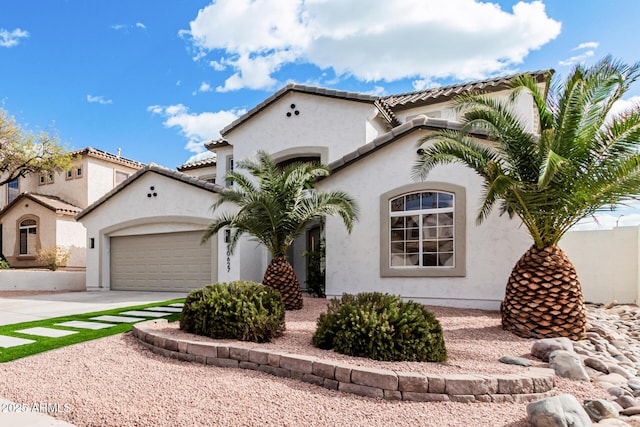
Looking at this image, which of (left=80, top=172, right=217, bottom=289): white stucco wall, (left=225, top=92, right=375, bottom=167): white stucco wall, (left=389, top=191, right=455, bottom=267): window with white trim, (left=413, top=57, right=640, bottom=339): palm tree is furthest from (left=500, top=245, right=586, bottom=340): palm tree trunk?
(left=80, top=172, right=217, bottom=289): white stucco wall

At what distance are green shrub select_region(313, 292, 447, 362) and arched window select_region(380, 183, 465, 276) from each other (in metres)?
5.27

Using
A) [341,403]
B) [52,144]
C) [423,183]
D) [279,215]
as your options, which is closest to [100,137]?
[52,144]

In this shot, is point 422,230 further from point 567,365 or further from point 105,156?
point 105,156

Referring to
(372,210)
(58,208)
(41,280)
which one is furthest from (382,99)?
(58,208)

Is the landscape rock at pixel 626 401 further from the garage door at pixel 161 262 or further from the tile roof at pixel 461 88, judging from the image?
the tile roof at pixel 461 88

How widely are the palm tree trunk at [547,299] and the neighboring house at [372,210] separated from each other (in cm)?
274

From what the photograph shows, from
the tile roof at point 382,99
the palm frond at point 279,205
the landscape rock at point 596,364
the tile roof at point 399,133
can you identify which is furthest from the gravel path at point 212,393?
the tile roof at point 382,99

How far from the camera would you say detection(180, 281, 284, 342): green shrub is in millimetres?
6422

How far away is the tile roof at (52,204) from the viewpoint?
77.2ft

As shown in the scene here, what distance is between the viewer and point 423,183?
1117 cm

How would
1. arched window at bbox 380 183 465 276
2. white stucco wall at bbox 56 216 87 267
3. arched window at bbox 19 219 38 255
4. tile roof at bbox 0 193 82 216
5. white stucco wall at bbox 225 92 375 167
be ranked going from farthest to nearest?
arched window at bbox 19 219 38 255 → white stucco wall at bbox 56 216 87 267 → tile roof at bbox 0 193 82 216 → white stucco wall at bbox 225 92 375 167 → arched window at bbox 380 183 465 276

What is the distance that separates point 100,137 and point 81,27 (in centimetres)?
1451

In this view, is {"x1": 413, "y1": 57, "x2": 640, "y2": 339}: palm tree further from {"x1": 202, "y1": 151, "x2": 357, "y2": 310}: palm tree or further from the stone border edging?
{"x1": 202, "y1": 151, "x2": 357, "y2": 310}: palm tree

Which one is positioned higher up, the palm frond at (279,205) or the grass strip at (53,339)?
the palm frond at (279,205)
